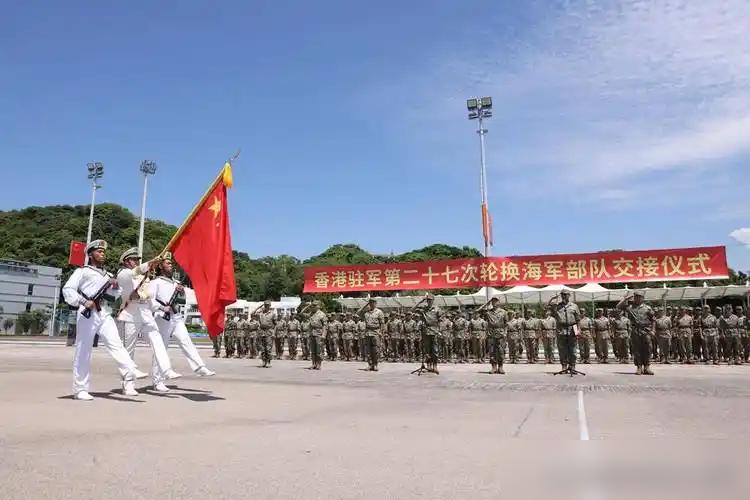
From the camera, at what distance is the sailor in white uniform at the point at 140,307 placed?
879cm

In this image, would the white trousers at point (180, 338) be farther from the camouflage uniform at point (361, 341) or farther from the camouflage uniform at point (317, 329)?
the camouflage uniform at point (361, 341)

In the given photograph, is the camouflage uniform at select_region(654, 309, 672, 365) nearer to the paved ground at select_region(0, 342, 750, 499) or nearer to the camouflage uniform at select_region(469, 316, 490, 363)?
the camouflage uniform at select_region(469, 316, 490, 363)

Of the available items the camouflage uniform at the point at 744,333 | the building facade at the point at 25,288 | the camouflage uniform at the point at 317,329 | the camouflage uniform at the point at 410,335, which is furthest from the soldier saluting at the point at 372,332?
the building facade at the point at 25,288

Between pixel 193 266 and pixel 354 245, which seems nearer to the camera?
pixel 193 266

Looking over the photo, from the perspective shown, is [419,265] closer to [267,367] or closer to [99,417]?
[267,367]

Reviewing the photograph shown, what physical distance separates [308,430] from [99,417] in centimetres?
254

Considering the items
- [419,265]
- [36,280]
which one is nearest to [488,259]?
[419,265]

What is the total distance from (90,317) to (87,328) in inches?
6.4

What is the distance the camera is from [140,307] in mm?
9375

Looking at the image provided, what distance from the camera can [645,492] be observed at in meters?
3.72

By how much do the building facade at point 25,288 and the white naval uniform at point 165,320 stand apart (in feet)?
192

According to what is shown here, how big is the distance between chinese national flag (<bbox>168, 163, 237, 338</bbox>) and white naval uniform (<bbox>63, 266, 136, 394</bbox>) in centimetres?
128

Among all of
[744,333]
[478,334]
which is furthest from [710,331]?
[478,334]

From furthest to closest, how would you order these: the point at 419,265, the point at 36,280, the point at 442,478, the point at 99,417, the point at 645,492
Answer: the point at 36,280
the point at 419,265
the point at 99,417
the point at 442,478
the point at 645,492
